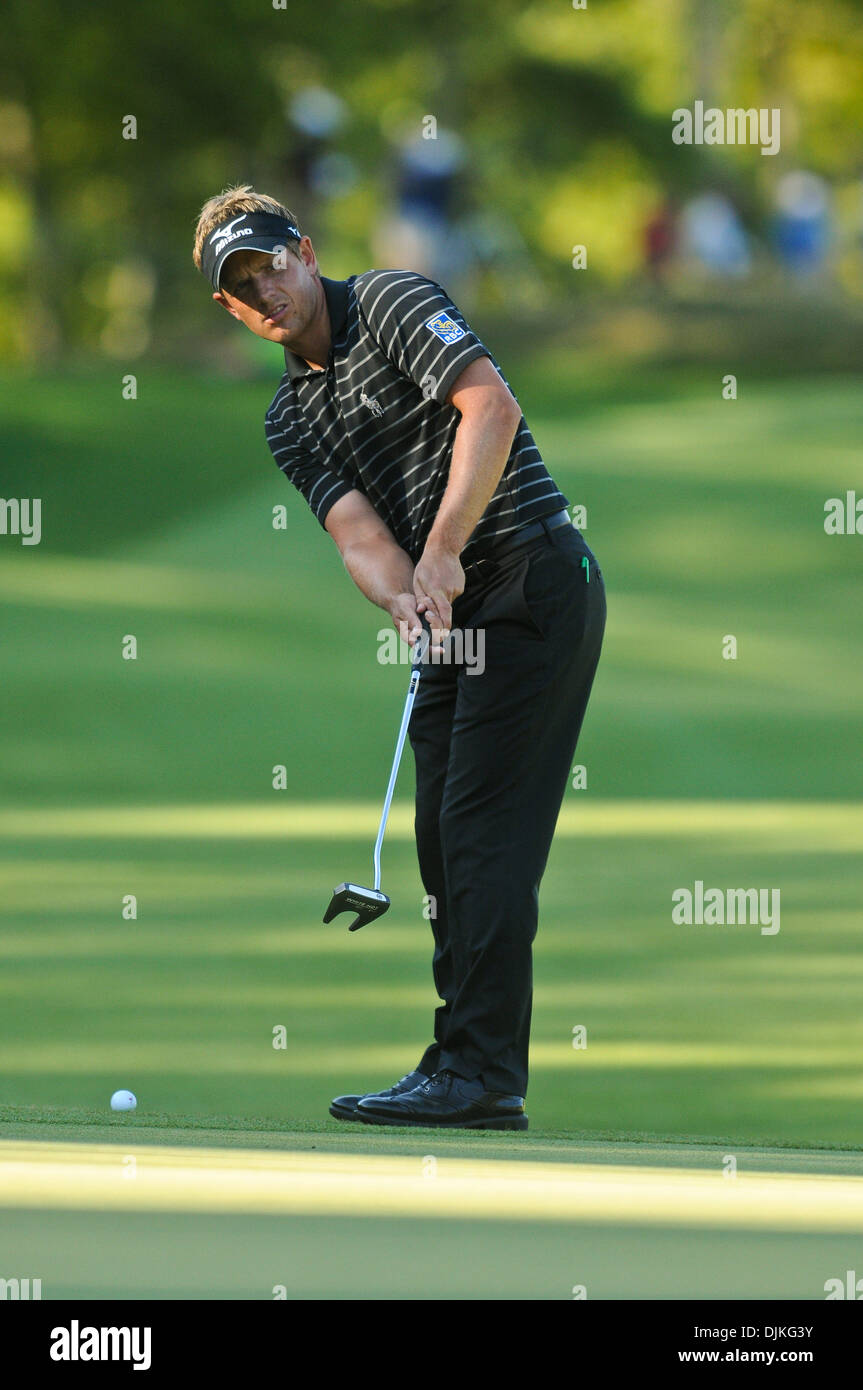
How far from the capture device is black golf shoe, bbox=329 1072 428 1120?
5.51 m

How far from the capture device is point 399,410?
5.41 meters

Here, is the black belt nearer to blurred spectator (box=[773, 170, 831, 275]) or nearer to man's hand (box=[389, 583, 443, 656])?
man's hand (box=[389, 583, 443, 656])

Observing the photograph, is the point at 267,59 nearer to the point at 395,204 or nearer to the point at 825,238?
the point at 395,204

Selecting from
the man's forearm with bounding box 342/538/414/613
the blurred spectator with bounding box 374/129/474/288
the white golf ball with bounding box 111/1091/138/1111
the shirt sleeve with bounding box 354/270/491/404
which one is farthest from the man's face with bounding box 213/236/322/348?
the blurred spectator with bounding box 374/129/474/288

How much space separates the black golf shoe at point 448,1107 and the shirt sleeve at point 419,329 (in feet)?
5.04

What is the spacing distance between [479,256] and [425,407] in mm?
38421

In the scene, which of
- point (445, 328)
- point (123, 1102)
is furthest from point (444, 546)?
point (123, 1102)

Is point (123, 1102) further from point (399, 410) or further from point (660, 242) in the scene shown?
point (660, 242)

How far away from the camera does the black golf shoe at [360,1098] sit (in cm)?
551

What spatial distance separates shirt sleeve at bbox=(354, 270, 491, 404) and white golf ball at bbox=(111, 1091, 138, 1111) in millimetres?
1906

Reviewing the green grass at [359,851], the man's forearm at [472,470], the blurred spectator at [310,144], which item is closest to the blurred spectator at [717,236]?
the blurred spectator at [310,144]

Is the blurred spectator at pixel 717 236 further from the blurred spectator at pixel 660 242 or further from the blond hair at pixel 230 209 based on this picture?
the blond hair at pixel 230 209

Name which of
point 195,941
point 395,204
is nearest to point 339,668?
point 195,941

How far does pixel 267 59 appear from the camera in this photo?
34.8 meters
